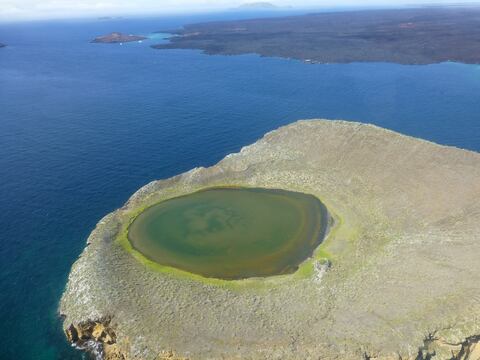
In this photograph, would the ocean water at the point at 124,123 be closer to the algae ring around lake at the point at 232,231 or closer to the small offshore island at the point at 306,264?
the small offshore island at the point at 306,264

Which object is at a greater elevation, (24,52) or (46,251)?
(24,52)

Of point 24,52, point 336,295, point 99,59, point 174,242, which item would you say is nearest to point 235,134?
point 174,242

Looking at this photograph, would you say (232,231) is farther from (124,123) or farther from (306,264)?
(124,123)

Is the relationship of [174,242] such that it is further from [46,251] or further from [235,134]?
[235,134]

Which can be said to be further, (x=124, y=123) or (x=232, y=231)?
(x=124, y=123)

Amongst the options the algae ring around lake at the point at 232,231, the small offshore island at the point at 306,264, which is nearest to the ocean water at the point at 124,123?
the small offshore island at the point at 306,264

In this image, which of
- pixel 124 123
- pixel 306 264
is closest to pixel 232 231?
pixel 306 264
